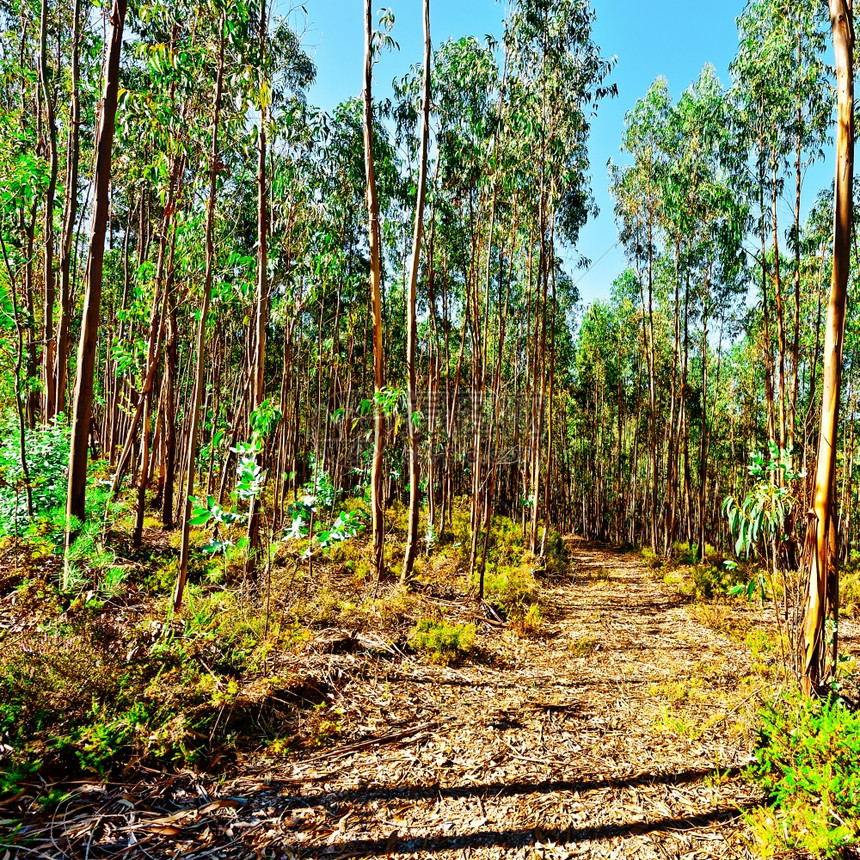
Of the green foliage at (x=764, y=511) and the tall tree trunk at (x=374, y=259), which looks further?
the tall tree trunk at (x=374, y=259)

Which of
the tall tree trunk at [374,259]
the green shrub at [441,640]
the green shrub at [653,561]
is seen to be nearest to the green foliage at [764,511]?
the green shrub at [441,640]

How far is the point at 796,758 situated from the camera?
2717 millimetres

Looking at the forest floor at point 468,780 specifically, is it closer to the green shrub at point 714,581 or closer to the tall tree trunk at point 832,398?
the tall tree trunk at point 832,398

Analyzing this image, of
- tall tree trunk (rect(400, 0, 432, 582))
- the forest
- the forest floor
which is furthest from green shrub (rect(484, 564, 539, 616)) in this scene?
the forest floor

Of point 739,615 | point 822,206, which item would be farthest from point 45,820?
point 822,206

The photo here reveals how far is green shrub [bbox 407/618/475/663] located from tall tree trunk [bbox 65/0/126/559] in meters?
3.21

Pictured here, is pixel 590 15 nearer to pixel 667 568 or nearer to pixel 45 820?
pixel 667 568

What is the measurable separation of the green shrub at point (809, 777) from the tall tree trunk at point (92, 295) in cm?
513

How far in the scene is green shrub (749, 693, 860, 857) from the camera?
7.57 ft

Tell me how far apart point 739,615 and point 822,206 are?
9.43 metres

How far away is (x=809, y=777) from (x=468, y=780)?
1762 mm

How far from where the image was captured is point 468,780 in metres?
2.96

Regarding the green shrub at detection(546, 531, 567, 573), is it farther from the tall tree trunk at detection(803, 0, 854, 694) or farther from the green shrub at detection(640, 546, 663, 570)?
the tall tree trunk at detection(803, 0, 854, 694)

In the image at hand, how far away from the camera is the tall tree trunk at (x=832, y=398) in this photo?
10.1 feet
